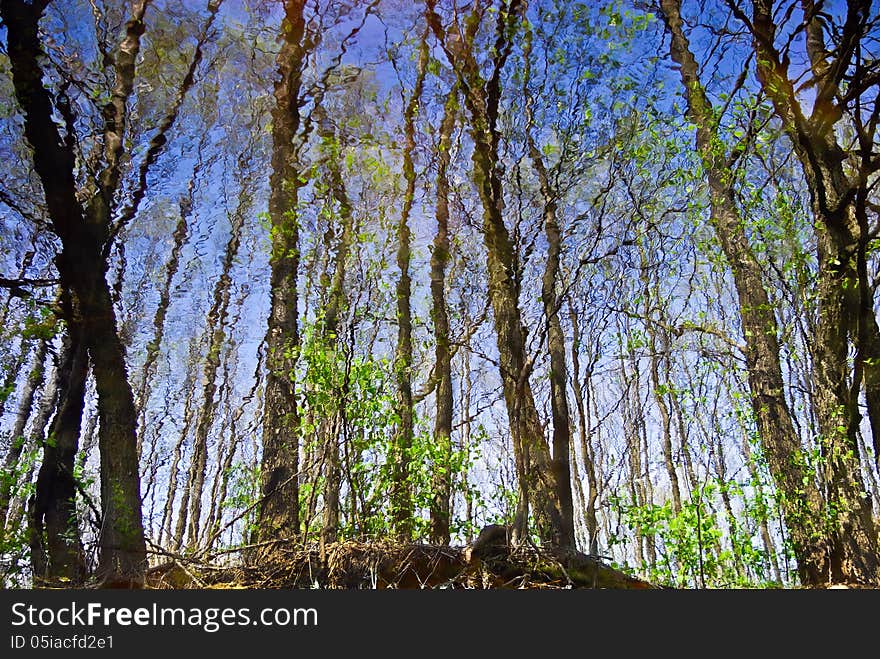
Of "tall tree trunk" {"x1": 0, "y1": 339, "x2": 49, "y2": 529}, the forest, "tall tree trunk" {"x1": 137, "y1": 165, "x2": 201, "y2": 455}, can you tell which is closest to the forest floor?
the forest

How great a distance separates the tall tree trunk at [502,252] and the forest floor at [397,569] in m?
0.83

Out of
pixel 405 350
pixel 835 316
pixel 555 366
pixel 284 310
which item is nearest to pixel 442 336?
pixel 405 350

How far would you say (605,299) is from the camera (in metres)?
6.12

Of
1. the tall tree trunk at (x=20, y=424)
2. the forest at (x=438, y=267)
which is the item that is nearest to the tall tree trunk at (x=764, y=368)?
the forest at (x=438, y=267)

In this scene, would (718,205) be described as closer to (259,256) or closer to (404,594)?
(404,594)

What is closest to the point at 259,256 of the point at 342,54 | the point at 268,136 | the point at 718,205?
the point at 268,136

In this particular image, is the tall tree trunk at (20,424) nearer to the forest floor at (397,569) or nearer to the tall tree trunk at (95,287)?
the tall tree trunk at (95,287)

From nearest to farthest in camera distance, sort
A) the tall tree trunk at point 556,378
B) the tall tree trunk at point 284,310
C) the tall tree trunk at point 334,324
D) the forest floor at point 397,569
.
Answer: the forest floor at point 397,569, the tall tree trunk at point 334,324, the tall tree trunk at point 284,310, the tall tree trunk at point 556,378

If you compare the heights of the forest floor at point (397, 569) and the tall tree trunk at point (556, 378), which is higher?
the tall tree trunk at point (556, 378)

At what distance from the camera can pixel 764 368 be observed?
4199 mm

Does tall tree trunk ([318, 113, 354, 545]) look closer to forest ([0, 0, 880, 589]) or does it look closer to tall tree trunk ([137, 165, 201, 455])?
forest ([0, 0, 880, 589])

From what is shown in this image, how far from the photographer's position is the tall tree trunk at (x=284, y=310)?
3.87 metres

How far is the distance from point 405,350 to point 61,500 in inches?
118

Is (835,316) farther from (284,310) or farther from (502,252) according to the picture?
(284,310)
